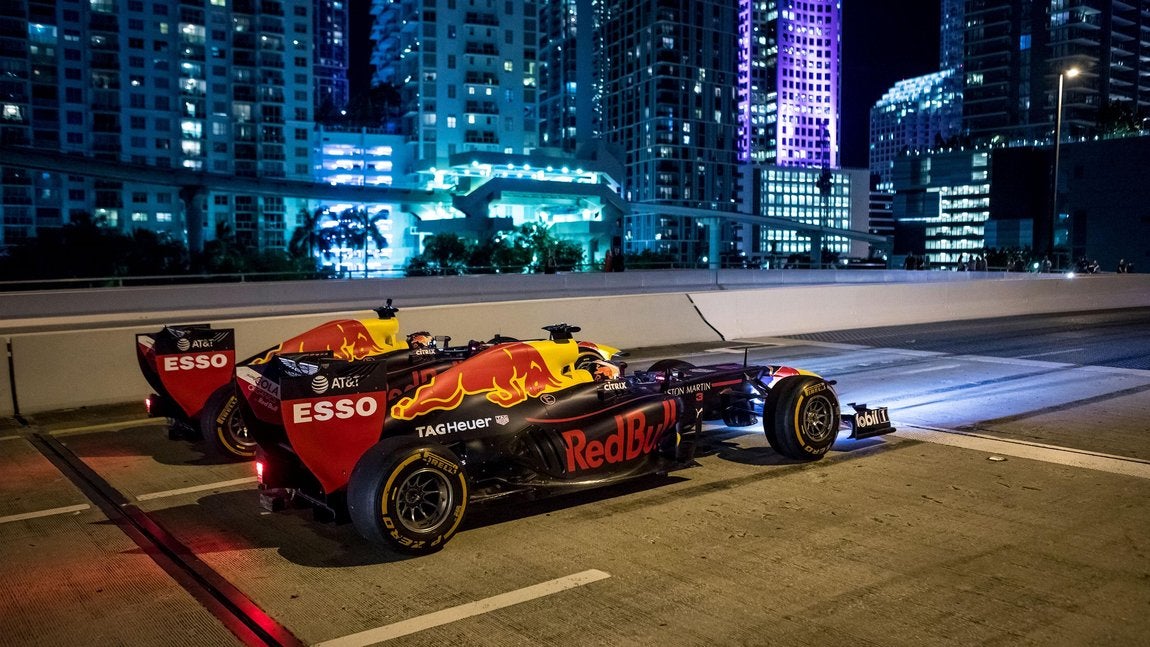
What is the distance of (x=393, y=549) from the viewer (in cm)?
614

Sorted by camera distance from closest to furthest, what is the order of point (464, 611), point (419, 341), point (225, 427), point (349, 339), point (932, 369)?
point (464, 611) → point (225, 427) → point (349, 339) → point (419, 341) → point (932, 369)

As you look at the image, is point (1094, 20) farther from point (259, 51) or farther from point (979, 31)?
point (259, 51)

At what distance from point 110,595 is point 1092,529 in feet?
21.5

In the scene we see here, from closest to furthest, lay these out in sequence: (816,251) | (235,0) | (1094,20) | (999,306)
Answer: (999,306) → (816,251) → (235,0) → (1094,20)

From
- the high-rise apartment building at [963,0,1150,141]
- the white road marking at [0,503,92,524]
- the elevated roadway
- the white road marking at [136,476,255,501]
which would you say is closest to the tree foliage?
the elevated roadway

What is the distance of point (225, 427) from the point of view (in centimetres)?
897

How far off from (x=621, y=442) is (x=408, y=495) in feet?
6.27

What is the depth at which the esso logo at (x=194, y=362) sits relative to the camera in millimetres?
9197

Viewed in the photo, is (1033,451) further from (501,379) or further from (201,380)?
(201,380)

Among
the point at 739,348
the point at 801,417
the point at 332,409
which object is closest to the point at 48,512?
the point at 332,409

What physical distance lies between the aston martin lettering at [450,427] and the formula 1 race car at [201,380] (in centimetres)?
251

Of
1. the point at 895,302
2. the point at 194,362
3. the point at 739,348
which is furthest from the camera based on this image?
the point at 895,302

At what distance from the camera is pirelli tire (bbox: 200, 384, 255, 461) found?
8914 mm

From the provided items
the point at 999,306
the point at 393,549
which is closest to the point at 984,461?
the point at 393,549
